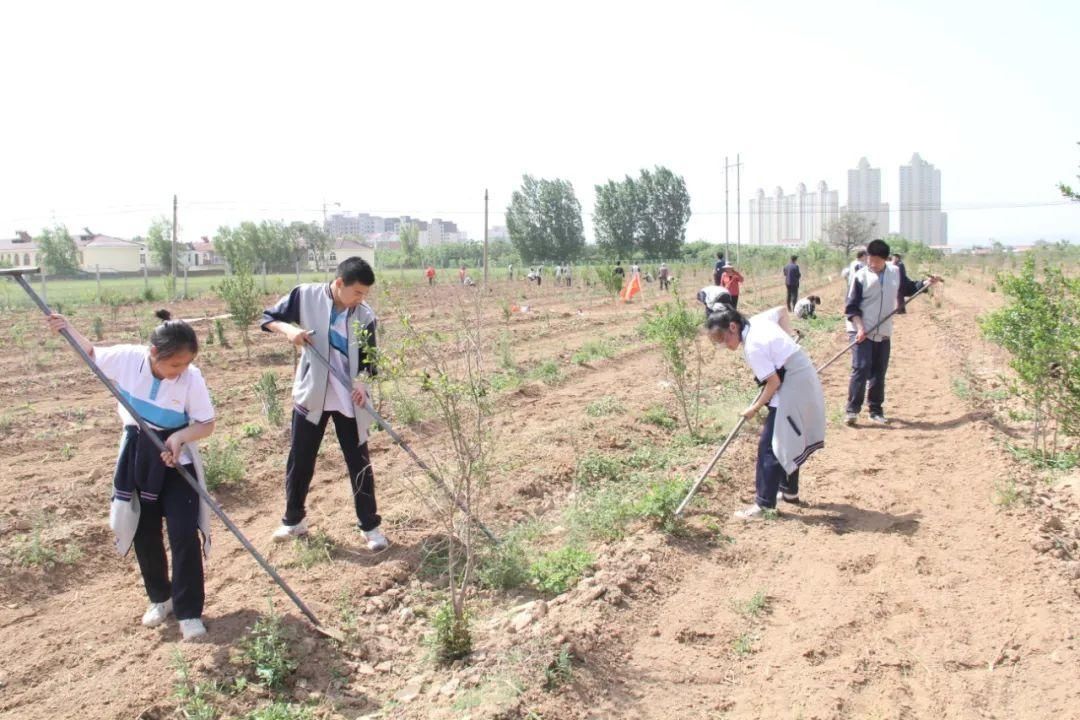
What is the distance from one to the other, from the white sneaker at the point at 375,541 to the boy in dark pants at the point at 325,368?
0.74ft

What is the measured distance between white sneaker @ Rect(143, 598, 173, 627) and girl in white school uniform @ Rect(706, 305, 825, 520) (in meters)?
3.26

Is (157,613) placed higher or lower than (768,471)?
lower

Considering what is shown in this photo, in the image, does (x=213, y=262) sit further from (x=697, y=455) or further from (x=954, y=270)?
(x=697, y=455)

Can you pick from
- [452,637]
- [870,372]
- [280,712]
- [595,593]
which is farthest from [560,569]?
[870,372]

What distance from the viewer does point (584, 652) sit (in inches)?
136

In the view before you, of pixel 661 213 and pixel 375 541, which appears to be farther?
pixel 661 213

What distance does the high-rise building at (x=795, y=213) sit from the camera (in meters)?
88.9

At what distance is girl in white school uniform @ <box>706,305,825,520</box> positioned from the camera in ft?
15.9

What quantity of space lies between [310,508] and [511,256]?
192ft

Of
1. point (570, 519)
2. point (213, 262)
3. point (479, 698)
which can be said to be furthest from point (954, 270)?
point (213, 262)

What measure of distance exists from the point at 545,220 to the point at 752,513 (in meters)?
57.9

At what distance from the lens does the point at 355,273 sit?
13.9 ft

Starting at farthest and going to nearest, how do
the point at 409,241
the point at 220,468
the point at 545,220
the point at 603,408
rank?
the point at 545,220 < the point at 409,241 < the point at 603,408 < the point at 220,468

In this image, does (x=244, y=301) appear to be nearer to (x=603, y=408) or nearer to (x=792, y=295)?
(x=603, y=408)
